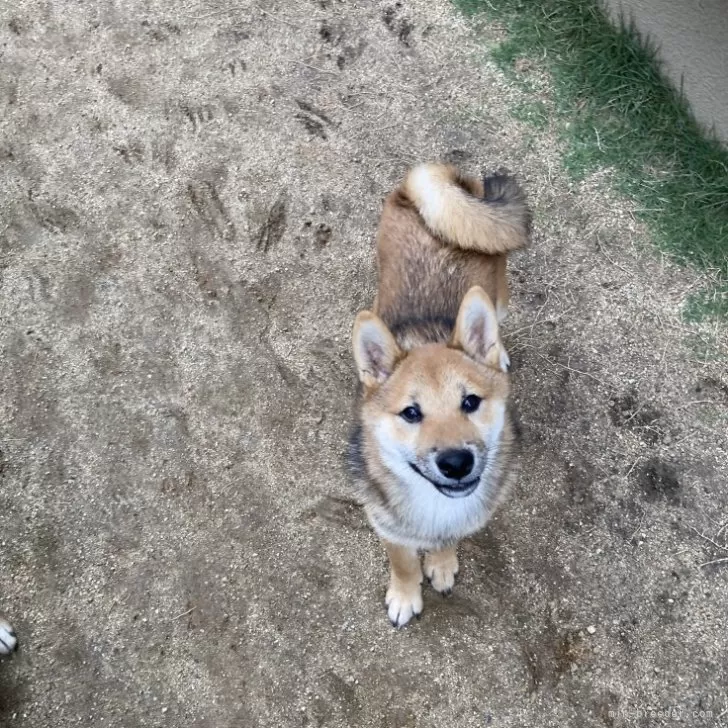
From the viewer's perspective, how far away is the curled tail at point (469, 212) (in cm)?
292

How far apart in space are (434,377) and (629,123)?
8.99 feet

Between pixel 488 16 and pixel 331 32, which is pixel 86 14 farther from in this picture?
pixel 488 16

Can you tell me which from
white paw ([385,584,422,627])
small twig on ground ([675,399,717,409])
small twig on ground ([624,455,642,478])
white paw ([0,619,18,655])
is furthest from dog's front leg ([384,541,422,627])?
white paw ([0,619,18,655])

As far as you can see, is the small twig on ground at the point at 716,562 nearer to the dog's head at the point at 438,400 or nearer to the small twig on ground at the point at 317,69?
the dog's head at the point at 438,400

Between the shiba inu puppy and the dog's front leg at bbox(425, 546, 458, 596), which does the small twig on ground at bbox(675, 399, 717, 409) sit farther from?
the dog's front leg at bbox(425, 546, 458, 596)

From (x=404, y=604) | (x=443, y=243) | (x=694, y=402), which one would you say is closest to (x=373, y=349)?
(x=443, y=243)

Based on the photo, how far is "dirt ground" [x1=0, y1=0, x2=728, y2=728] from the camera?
3.05m

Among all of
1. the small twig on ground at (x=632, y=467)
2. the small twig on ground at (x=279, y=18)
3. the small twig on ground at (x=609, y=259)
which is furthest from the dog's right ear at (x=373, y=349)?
the small twig on ground at (x=279, y=18)

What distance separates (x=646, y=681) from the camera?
2.99 metres

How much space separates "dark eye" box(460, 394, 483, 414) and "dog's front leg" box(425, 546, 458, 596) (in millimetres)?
937

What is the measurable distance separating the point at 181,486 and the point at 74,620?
772 millimetres

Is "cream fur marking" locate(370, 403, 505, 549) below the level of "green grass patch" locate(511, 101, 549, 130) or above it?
below

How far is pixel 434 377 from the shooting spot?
2.40 m

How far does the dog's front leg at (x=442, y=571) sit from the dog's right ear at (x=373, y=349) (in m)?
0.99
